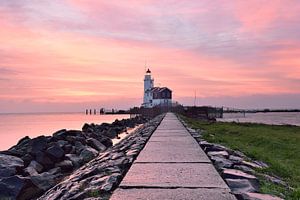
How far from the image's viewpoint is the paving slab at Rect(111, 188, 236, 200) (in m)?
3.53

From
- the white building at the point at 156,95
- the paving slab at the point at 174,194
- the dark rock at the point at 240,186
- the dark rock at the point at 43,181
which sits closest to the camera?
the paving slab at the point at 174,194

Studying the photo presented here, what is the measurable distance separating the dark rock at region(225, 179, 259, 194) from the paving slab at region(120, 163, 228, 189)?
0.09m

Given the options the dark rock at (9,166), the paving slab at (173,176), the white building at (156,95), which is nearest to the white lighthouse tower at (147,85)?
the white building at (156,95)

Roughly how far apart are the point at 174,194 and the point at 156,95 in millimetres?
68150

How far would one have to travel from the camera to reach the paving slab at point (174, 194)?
11.6 ft

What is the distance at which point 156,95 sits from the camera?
71.8 metres

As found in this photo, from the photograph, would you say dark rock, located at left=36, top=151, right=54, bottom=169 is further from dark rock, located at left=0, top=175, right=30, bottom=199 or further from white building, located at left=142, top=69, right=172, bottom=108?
white building, located at left=142, top=69, right=172, bottom=108

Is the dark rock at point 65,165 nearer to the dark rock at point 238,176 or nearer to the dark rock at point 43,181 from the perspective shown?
the dark rock at point 43,181

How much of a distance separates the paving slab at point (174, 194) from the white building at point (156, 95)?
6125 centimetres

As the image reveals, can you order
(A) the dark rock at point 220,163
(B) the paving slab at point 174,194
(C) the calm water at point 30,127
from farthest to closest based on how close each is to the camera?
(C) the calm water at point 30,127
(A) the dark rock at point 220,163
(B) the paving slab at point 174,194

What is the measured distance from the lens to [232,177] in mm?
4445

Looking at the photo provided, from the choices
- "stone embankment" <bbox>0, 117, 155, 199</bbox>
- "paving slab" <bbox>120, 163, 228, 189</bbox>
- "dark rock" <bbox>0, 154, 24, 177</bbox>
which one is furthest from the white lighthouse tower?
"paving slab" <bbox>120, 163, 228, 189</bbox>

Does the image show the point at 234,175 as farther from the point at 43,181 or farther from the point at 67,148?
the point at 67,148

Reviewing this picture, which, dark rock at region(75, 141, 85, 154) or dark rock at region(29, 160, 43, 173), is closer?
dark rock at region(29, 160, 43, 173)
